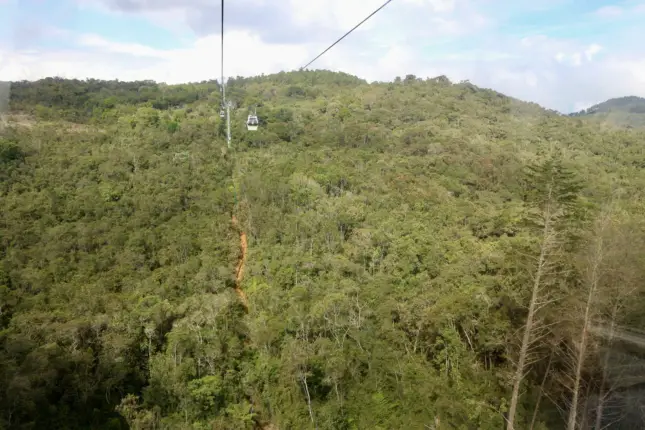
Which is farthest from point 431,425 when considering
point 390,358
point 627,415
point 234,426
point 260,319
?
point 260,319

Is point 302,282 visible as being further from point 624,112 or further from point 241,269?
point 624,112

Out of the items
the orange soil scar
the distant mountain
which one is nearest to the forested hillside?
the orange soil scar

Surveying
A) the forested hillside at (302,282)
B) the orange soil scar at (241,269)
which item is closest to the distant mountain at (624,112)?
the forested hillside at (302,282)

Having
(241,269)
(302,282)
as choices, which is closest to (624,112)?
(302,282)

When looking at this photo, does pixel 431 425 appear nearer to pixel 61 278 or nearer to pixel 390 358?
pixel 390 358

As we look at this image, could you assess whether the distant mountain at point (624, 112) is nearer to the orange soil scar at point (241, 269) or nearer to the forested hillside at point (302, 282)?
the forested hillside at point (302, 282)

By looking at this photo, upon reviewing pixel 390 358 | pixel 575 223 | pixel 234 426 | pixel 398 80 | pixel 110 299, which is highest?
pixel 398 80

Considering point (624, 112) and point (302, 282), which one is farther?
point (624, 112)
